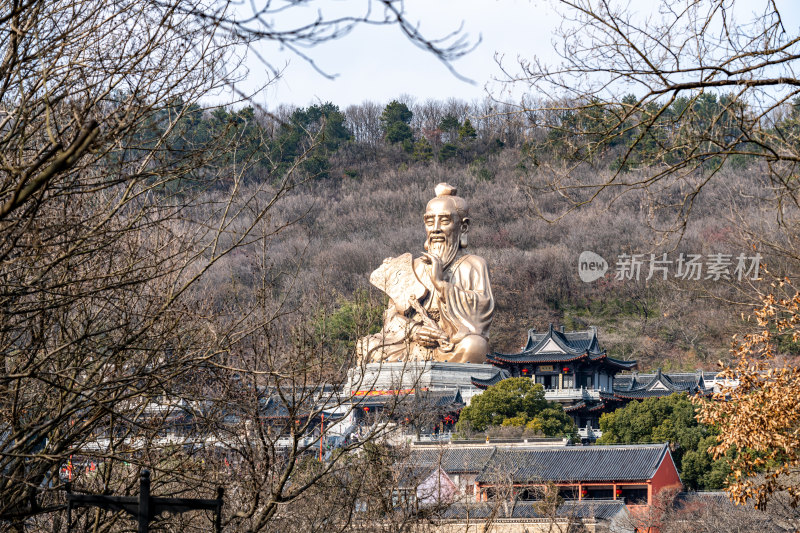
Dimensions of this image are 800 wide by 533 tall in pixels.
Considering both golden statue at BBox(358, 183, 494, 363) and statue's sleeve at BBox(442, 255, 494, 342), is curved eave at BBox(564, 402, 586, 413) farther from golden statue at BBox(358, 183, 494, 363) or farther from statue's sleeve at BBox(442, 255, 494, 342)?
statue's sleeve at BBox(442, 255, 494, 342)

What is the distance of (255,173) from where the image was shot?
79.9 m

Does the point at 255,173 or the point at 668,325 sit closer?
the point at 668,325

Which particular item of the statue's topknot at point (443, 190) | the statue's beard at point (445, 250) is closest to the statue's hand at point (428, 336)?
the statue's beard at point (445, 250)

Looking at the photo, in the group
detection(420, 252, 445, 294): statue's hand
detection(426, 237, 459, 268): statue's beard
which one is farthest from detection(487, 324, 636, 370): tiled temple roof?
detection(420, 252, 445, 294): statue's hand

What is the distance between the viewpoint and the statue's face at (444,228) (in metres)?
33.2

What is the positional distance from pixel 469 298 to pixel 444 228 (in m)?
2.26

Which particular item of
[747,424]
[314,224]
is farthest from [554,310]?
[747,424]

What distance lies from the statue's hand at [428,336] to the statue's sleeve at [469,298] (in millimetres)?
561

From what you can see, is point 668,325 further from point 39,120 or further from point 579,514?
point 39,120

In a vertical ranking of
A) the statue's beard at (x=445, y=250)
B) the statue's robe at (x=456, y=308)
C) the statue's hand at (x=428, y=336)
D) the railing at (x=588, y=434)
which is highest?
the statue's beard at (x=445, y=250)

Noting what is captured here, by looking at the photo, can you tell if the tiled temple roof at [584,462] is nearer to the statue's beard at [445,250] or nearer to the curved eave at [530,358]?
the statue's beard at [445,250]

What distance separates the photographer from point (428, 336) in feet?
Result: 112

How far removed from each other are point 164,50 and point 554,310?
53619mm

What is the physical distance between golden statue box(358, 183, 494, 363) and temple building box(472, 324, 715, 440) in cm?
387
